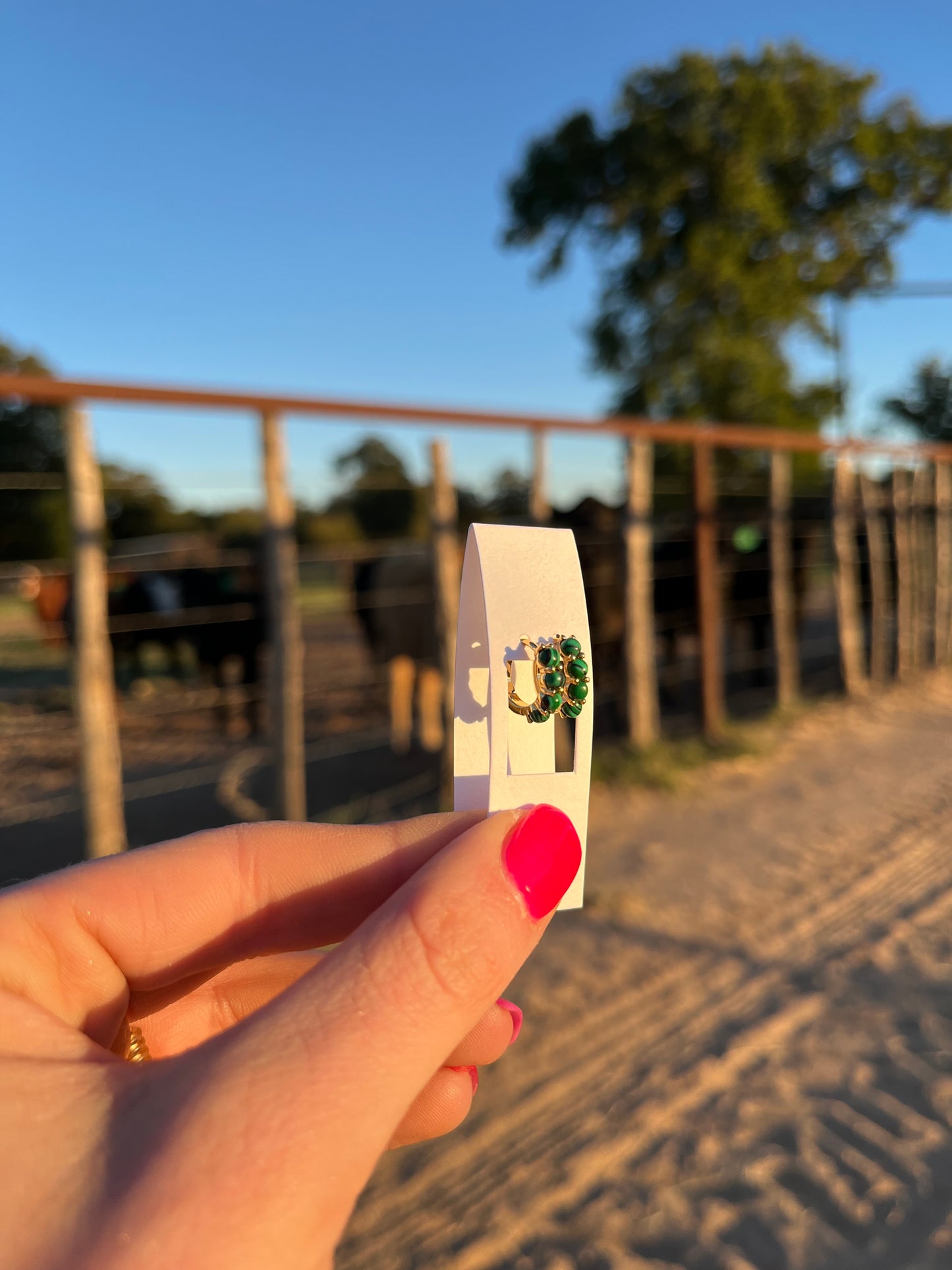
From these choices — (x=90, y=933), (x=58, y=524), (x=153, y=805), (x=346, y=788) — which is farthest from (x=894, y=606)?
(x=58, y=524)

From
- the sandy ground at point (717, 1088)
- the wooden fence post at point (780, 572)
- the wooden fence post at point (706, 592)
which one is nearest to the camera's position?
the sandy ground at point (717, 1088)

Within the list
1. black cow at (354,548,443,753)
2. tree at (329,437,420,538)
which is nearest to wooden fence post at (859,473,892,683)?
black cow at (354,548,443,753)

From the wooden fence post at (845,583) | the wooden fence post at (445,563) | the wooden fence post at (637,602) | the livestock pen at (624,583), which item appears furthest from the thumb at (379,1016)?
the wooden fence post at (845,583)

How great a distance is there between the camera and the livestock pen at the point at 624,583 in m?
3.68

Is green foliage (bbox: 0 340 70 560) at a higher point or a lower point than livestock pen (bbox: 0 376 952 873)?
higher

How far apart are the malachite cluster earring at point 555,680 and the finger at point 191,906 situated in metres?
0.14

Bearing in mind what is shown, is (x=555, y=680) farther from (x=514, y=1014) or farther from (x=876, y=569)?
(x=876, y=569)

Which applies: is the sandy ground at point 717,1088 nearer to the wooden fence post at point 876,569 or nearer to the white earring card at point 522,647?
the white earring card at point 522,647

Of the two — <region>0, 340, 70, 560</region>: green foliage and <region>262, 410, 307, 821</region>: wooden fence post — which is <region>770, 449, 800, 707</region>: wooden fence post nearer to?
<region>262, 410, 307, 821</region>: wooden fence post

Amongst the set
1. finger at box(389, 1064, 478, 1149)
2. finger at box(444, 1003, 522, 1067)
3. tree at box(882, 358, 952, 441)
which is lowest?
finger at box(389, 1064, 478, 1149)

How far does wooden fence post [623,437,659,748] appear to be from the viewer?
586 centimetres

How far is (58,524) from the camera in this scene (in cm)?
1603

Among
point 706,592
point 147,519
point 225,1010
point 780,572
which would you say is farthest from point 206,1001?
point 147,519

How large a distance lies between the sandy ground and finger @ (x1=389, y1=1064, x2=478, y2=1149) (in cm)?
118
